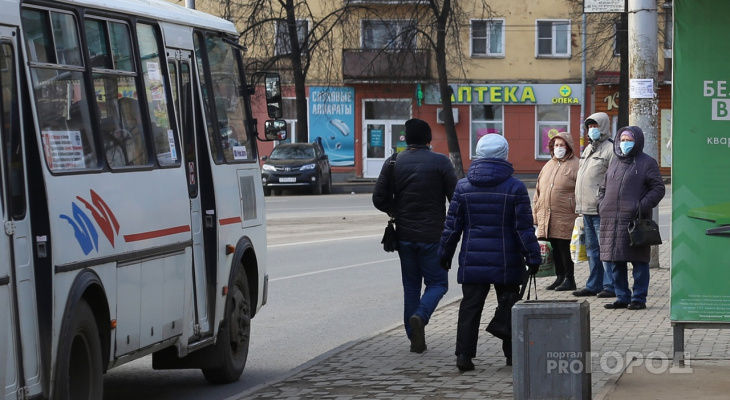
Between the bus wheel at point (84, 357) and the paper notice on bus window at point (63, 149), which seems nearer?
the paper notice on bus window at point (63, 149)

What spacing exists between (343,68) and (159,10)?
44.3 m

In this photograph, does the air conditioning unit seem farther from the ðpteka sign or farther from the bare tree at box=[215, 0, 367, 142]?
the ðpteka sign

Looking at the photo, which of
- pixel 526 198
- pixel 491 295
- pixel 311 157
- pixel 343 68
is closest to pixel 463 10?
pixel 343 68

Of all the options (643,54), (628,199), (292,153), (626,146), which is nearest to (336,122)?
(292,153)

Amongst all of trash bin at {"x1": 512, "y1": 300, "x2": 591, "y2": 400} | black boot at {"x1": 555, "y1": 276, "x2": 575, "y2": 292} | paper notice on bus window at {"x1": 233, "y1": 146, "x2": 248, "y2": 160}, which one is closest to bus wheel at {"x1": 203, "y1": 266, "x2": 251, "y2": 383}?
paper notice on bus window at {"x1": 233, "y1": 146, "x2": 248, "y2": 160}

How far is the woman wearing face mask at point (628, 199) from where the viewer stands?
12156 millimetres

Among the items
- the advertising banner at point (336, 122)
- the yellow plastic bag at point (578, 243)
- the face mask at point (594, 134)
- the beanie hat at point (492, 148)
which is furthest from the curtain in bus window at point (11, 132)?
the advertising banner at point (336, 122)

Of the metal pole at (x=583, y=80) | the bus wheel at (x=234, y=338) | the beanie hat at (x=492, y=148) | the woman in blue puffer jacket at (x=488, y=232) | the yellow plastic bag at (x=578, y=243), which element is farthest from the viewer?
the metal pole at (x=583, y=80)

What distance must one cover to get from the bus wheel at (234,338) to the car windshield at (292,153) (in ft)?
103

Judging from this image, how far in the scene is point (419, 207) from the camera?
34.0ft

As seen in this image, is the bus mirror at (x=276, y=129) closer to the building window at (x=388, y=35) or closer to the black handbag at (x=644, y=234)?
the black handbag at (x=644, y=234)

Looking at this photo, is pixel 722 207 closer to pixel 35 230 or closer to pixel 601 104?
pixel 35 230

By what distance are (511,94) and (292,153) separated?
13980mm

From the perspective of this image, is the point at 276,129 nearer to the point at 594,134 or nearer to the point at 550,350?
the point at 594,134
